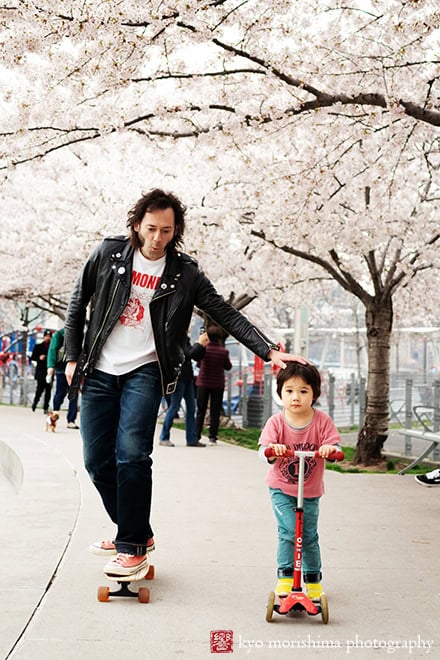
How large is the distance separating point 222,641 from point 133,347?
1.50m

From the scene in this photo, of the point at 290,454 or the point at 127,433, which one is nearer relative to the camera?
the point at 290,454

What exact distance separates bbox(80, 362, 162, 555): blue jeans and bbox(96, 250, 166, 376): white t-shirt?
0.04 metres

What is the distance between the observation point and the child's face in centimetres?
442

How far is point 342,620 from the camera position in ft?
13.9

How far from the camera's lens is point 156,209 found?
4676 millimetres

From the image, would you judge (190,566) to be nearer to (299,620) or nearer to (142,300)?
(299,620)

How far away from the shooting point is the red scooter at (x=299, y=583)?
4168 millimetres

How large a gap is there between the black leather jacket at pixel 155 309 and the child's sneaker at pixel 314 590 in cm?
108

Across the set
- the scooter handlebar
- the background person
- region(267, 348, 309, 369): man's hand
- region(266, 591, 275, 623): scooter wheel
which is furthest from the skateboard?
the background person

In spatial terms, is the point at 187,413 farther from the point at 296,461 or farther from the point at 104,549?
the point at 296,461

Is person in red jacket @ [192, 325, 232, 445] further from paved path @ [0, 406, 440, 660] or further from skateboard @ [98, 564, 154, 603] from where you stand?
skateboard @ [98, 564, 154, 603]

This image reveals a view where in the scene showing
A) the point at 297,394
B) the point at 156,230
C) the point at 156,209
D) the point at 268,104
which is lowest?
the point at 297,394

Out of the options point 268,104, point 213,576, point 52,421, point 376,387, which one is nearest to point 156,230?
point 213,576

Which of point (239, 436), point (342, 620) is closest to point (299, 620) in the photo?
point (342, 620)
